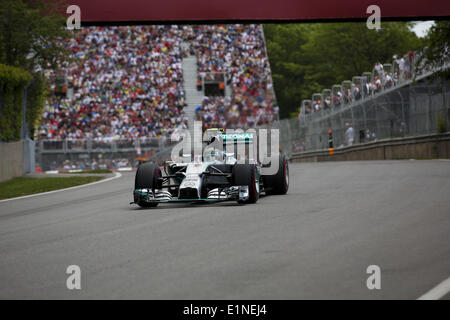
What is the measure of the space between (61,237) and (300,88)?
6058cm

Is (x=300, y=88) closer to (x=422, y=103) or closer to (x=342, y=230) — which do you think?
(x=422, y=103)

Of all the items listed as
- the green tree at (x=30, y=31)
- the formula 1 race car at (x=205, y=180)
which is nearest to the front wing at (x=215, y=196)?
the formula 1 race car at (x=205, y=180)

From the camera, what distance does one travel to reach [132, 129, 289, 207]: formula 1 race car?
10570mm

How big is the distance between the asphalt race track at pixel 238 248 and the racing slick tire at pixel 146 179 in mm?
207

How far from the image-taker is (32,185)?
18312mm

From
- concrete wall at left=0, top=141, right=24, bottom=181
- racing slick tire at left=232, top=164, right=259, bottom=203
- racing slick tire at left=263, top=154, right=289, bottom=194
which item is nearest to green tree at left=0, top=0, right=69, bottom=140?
concrete wall at left=0, top=141, right=24, bottom=181

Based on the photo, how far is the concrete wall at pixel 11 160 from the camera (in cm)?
2048

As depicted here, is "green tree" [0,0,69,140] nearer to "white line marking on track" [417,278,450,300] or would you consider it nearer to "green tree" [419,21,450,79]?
"green tree" [419,21,450,79]

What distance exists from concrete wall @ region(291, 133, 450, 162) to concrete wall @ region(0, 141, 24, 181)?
13.2 metres

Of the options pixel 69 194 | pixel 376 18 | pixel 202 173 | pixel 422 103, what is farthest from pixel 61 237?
pixel 422 103

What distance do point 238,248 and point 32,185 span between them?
1286 cm
